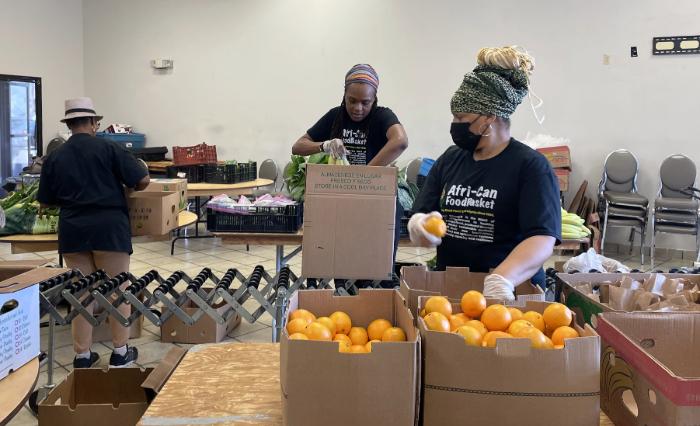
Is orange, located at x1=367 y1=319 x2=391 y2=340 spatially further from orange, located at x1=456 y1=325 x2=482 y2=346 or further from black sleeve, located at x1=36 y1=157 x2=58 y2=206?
black sleeve, located at x1=36 y1=157 x2=58 y2=206

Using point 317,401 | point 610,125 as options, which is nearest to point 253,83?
point 610,125

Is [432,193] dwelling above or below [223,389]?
above

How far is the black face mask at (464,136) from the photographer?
196cm

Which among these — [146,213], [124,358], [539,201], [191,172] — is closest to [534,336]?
[539,201]

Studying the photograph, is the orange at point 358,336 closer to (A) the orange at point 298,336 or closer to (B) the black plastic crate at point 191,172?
(A) the orange at point 298,336

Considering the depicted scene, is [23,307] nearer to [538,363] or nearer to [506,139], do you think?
[538,363]

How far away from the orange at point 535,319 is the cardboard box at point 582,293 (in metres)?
0.28

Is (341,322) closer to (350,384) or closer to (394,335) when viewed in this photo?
(394,335)

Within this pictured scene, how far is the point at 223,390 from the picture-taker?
4.79 feet

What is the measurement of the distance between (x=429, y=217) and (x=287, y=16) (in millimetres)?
7429

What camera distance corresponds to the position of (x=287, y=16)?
873 centimetres

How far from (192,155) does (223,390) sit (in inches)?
216

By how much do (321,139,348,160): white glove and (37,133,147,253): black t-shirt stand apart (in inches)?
43.5

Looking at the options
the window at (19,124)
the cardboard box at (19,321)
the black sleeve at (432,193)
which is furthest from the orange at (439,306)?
the window at (19,124)
